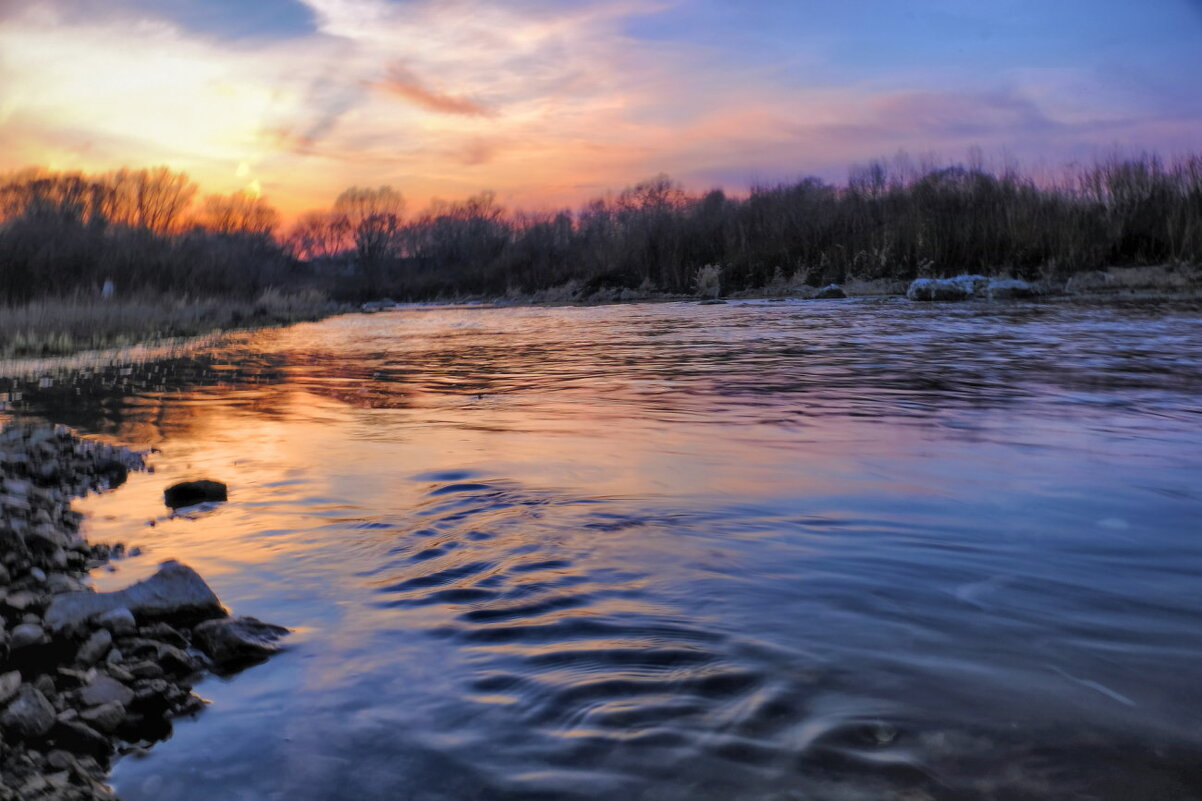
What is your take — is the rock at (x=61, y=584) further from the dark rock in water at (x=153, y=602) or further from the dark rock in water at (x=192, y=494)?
the dark rock in water at (x=192, y=494)

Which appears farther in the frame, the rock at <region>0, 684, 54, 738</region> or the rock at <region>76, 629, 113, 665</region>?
the rock at <region>76, 629, 113, 665</region>

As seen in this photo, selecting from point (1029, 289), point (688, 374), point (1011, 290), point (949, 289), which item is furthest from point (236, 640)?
point (1029, 289)

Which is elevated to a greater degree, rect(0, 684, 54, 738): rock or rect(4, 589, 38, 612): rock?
rect(4, 589, 38, 612): rock

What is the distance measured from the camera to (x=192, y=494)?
5.22 metres

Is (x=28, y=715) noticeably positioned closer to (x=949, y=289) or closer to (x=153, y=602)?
(x=153, y=602)

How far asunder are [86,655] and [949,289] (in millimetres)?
29910

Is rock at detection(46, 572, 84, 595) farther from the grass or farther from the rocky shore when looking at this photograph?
the grass

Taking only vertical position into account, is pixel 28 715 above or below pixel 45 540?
below

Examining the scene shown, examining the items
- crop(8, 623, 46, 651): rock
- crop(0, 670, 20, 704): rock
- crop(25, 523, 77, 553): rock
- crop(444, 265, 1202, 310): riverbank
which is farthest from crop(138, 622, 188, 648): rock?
crop(444, 265, 1202, 310): riverbank

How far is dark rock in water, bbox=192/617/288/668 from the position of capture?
9.44 ft

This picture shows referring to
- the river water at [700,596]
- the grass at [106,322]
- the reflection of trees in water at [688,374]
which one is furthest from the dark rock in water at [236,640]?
the grass at [106,322]

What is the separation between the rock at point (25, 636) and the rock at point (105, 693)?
0.48 m

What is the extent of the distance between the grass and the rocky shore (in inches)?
573

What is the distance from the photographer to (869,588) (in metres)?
3.39
